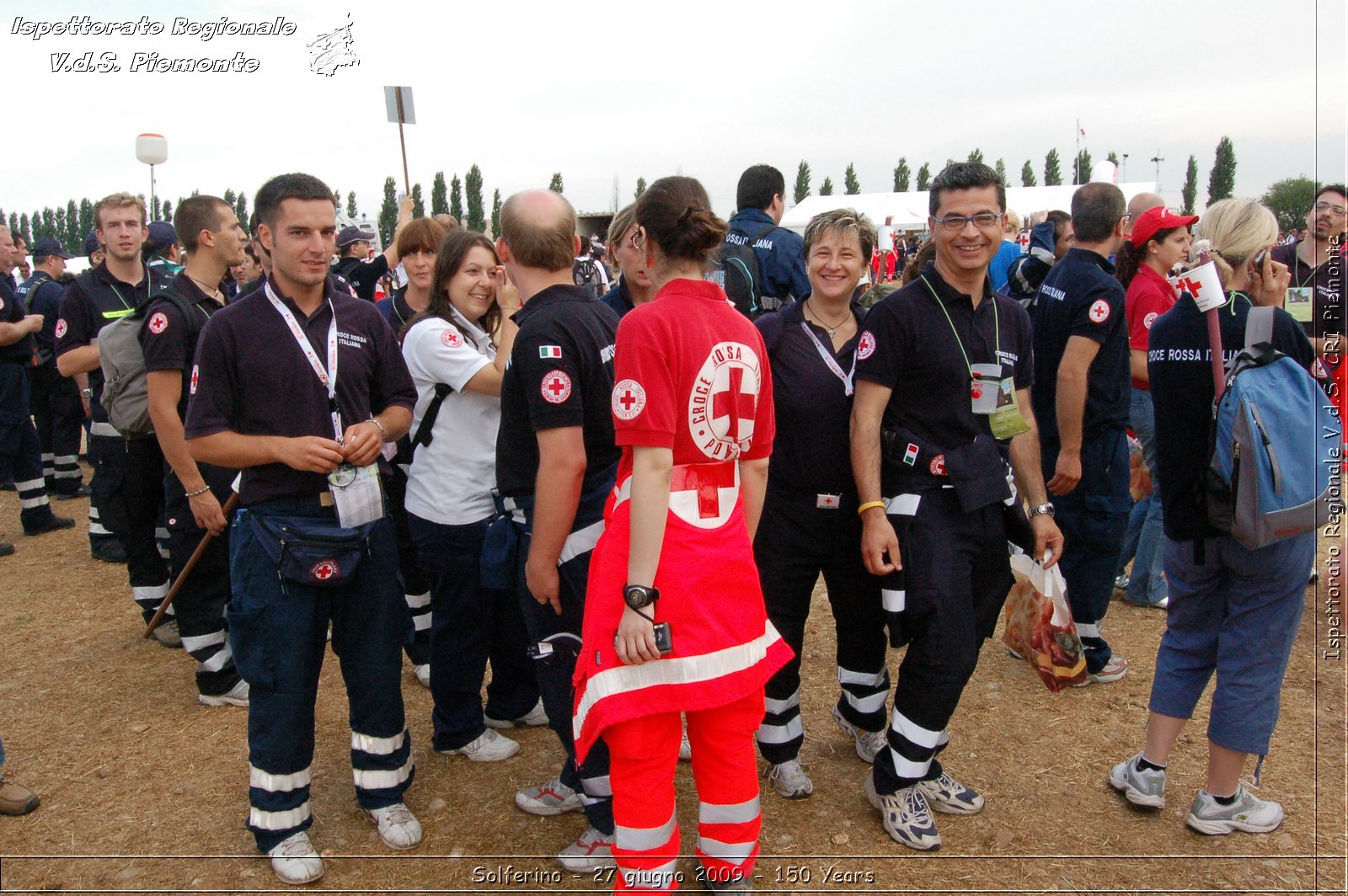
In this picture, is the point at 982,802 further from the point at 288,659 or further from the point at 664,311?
the point at 288,659

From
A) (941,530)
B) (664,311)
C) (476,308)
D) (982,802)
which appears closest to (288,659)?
(476,308)

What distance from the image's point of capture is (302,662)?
3115 mm

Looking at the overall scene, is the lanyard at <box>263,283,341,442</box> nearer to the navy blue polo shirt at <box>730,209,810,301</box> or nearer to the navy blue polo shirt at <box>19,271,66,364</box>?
the navy blue polo shirt at <box>730,209,810,301</box>

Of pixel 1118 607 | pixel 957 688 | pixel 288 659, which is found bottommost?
pixel 1118 607

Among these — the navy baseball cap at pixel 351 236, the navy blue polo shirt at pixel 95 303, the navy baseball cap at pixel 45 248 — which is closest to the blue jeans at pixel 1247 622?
the navy blue polo shirt at pixel 95 303

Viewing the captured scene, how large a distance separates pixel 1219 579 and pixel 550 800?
2.76m

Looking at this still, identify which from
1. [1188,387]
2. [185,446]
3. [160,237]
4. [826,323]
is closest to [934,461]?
[826,323]

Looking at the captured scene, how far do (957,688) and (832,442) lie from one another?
3.39ft

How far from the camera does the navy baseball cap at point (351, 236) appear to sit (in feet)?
23.5

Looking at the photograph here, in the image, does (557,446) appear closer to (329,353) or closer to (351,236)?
(329,353)

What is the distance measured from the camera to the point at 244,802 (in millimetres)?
3637

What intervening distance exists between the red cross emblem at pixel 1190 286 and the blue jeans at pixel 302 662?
314 centimetres

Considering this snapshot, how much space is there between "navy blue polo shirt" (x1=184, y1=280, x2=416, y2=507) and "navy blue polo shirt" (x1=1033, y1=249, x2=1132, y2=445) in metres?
3.41

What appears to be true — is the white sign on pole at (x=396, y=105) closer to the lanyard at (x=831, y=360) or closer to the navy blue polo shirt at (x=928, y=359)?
the lanyard at (x=831, y=360)
